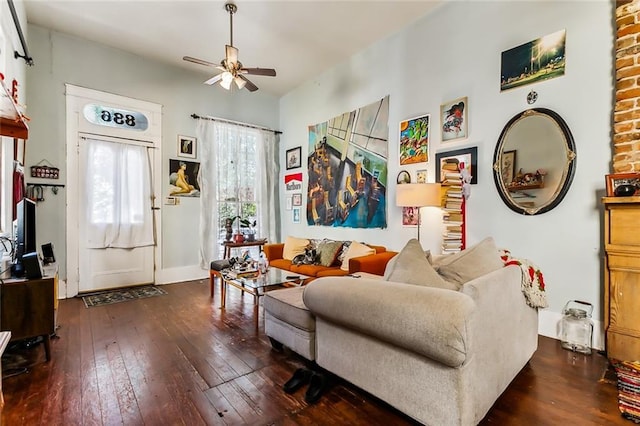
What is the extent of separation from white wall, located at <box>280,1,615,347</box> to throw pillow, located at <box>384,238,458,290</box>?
174 cm

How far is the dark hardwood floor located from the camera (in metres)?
1.65

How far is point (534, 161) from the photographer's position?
2.86m

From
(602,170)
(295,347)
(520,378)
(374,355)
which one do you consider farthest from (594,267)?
(295,347)

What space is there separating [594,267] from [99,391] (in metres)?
3.75

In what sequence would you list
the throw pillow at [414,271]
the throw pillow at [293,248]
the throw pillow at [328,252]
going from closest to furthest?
the throw pillow at [414,271] < the throw pillow at [328,252] < the throw pillow at [293,248]

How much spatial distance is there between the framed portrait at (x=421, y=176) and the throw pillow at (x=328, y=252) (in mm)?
1333

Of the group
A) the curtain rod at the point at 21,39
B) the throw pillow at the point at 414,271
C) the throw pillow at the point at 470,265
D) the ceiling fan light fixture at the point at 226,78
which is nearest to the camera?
the throw pillow at the point at 414,271

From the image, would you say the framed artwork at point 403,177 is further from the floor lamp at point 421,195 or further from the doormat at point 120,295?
the doormat at point 120,295

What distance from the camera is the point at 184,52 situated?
4508 mm

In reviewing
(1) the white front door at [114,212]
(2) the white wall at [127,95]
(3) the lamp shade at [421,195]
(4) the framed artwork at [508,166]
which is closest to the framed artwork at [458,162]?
(4) the framed artwork at [508,166]

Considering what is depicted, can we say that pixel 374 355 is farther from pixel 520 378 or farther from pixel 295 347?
pixel 520 378

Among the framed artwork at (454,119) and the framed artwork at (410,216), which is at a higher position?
the framed artwork at (454,119)

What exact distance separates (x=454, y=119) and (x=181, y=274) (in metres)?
4.57

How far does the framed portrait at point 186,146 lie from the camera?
196 inches
